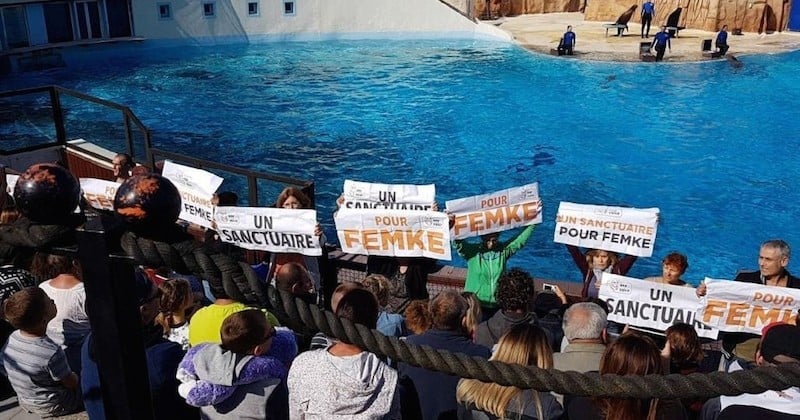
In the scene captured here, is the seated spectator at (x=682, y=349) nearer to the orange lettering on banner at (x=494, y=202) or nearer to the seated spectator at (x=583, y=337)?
the seated spectator at (x=583, y=337)

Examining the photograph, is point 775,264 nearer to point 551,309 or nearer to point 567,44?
point 551,309

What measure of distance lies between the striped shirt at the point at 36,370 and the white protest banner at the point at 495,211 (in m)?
3.81

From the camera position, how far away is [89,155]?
1116 cm

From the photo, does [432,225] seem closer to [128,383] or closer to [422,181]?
[128,383]

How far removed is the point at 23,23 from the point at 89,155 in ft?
72.7

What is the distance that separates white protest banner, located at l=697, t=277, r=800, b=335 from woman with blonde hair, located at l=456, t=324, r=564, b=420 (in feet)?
8.14

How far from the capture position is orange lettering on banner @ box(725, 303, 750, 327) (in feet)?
17.7

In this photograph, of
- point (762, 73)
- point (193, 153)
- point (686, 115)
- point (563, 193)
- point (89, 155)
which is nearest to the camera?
point (89, 155)

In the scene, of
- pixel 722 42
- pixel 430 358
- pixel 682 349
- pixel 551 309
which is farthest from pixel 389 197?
pixel 722 42

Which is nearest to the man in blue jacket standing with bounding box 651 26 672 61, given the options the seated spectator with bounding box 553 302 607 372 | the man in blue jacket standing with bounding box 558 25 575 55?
the man in blue jacket standing with bounding box 558 25 575 55

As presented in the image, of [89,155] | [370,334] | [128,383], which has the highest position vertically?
[370,334]

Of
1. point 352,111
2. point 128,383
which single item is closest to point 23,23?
point 352,111

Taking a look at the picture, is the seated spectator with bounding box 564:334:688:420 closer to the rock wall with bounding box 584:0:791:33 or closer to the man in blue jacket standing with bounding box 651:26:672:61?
the man in blue jacket standing with bounding box 651:26:672:61

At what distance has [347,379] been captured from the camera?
10.5 ft
